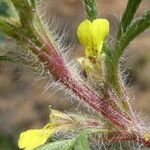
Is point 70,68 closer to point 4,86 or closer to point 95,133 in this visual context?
point 95,133

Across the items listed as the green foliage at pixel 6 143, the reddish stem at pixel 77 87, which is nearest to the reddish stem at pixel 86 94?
the reddish stem at pixel 77 87

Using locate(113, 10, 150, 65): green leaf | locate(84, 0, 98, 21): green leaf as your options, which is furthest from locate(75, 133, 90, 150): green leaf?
locate(84, 0, 98, 21): green leaf

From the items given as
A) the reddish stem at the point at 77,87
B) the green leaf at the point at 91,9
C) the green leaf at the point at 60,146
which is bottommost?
the green leaf at the point at 60,146

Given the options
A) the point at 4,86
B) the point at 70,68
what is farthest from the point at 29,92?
the point at 70,68

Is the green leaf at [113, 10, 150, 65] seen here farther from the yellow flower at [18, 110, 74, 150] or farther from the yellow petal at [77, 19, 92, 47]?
the yellow flower at [18, 110, 74, 150]

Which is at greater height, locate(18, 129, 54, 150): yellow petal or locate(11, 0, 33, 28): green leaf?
locate(11, 0, 33, 28): green leaf

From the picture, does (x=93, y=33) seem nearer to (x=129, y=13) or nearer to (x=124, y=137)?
(x=129, y=13)

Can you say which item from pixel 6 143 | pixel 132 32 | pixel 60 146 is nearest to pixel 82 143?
pixel 60 146

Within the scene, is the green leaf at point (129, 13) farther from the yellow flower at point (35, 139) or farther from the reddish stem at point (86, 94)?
the yellow flower at point (35, 139)
